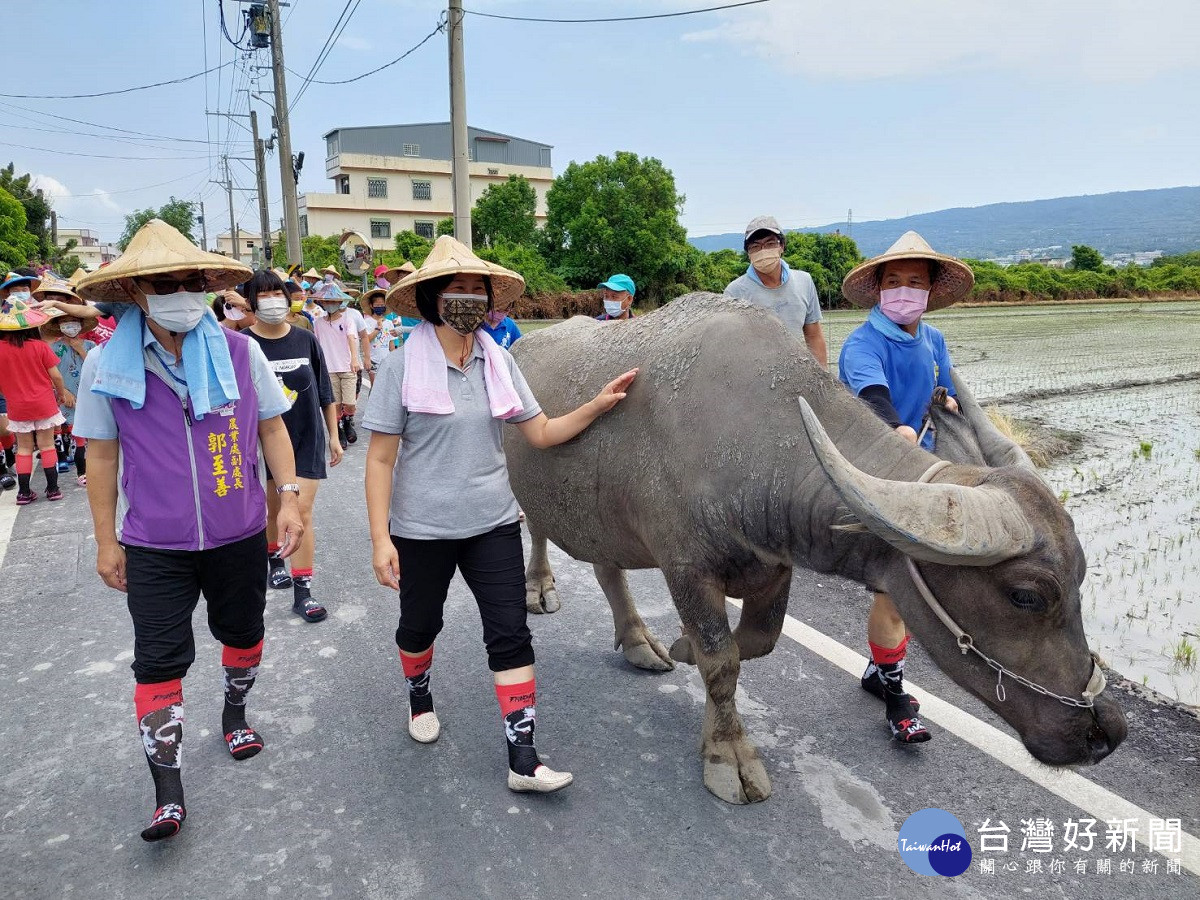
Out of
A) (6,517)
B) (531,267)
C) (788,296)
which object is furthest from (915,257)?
(531,267)

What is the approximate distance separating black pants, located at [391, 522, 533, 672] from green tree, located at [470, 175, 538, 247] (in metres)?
41.8

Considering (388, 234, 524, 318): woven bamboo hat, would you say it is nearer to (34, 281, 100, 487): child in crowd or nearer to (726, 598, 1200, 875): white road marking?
(726, 598, 1200, 875): white road marking

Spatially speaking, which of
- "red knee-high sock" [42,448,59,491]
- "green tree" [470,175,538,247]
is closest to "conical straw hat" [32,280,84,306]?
"red knee-high sock" [42,448,59,491]

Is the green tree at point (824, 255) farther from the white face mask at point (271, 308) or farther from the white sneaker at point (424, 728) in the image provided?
the white sneaker at point (424, 728)

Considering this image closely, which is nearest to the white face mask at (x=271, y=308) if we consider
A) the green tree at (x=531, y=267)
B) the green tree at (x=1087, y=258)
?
the green tree at (x=531, y=267)

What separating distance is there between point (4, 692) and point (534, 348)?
9.61ft

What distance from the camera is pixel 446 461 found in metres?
2.91

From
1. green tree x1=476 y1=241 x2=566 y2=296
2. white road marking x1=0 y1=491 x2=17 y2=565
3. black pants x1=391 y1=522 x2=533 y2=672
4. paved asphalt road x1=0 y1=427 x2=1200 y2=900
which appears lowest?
paved asphalt road x1=0 y1=427 x2=1200 y2=900

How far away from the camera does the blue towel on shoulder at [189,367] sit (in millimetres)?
2580

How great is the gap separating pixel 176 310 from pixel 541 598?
2581mm

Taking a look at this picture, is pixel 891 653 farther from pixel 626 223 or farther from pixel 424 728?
pixel 626 223

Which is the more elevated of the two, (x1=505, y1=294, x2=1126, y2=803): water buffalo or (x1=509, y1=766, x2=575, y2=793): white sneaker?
(x1=505, y1=294, x2=1126, y2=803): water buffalo

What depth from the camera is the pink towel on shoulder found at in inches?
110

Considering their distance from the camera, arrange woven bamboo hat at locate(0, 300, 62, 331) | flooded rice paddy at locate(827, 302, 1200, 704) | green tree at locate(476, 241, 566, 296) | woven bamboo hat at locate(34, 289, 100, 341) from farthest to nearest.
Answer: green tree at locate(476, 241, 566, 296)
woven bamboo hat at locate(34, 289, 100, 341)
woven bamboo hat at locate(0, 300, 62, 331)
flooded rice paddy at locate(827, 302, 1200, 704)
